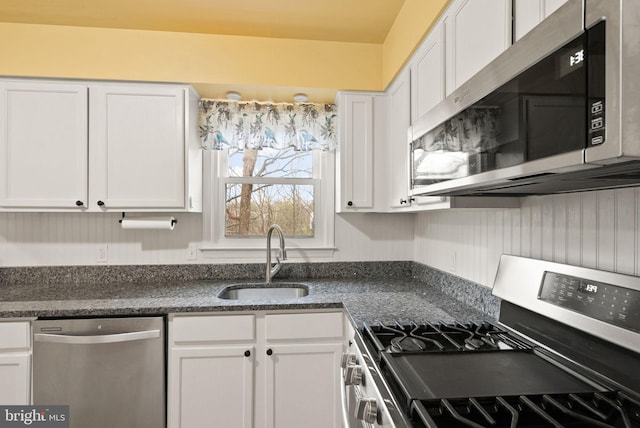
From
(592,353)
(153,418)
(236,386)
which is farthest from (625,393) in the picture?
(153,418)

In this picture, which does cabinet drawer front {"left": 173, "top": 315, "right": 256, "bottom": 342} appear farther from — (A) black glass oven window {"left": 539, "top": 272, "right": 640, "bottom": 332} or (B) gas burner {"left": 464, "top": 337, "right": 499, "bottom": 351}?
(A) black glass oven window {"left": 539, "top": 272, "right": 640, "bottom": 332}

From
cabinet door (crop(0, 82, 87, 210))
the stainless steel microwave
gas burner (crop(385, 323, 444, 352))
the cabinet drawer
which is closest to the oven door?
gas burner (crop(385, 323, 444, 352))

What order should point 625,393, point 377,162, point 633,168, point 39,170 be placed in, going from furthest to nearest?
point 377,162, point 39,170, point 625,393, point 633,168

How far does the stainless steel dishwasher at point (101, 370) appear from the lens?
1.65 metres

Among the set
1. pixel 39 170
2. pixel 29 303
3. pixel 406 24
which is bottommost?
pixel 29 303

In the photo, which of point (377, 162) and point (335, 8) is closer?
point (335, 8)

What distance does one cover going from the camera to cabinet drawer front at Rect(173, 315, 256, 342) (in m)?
1.71

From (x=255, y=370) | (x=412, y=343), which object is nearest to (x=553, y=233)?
(x=412, y=343)

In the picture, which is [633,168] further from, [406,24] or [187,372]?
[187,372]

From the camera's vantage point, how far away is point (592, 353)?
0.91 meters

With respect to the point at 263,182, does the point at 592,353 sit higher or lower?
lower

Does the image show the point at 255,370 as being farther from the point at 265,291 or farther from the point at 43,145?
the point at 43,145

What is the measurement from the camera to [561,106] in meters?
0.58

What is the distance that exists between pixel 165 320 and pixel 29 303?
0.69 meters
